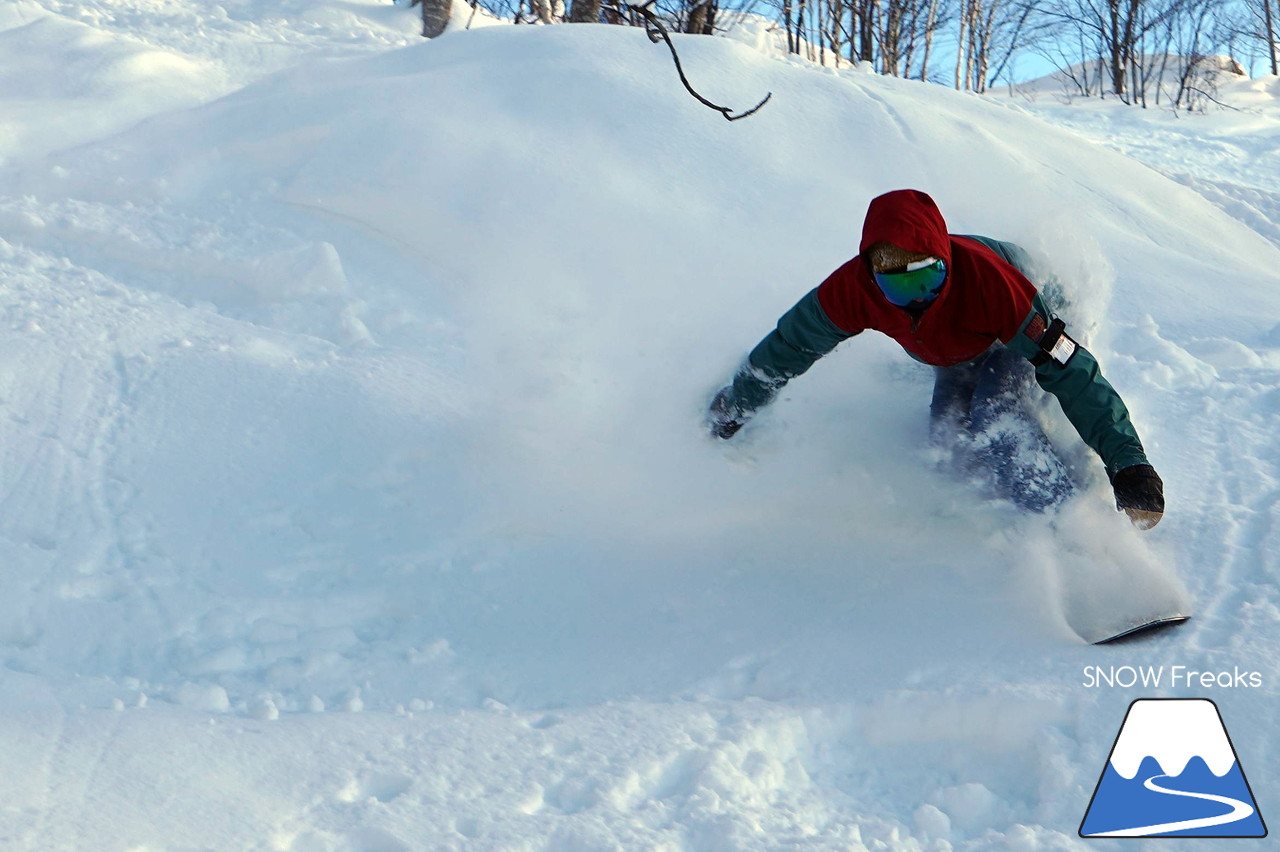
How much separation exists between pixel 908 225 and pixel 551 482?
4.37 ft

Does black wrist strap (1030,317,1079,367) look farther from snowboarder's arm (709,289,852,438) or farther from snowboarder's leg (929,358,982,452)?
snowboarder's arm (709,289,852,438)

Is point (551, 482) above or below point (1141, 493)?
below

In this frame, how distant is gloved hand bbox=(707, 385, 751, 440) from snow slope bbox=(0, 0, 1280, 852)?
81 millimetres

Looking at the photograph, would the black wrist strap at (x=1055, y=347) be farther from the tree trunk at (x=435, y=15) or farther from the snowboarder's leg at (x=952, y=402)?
the tree trunk at (x=435, y=15)

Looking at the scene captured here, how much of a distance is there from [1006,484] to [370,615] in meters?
1.69

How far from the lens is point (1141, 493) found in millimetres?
2217

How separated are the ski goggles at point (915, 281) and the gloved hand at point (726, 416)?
0.67 m

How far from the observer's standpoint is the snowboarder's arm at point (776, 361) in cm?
250

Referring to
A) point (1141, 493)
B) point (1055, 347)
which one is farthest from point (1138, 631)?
point (1055, 347)

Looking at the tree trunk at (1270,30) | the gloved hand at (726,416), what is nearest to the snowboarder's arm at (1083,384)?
the gloved hand at (726,416)

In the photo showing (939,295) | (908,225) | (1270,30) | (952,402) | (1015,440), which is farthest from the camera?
(1270,30)

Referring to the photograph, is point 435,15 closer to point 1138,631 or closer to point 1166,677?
point 1138,631

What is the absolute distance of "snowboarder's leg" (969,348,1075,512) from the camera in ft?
8.18

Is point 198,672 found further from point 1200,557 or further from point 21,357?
point 1200,557
